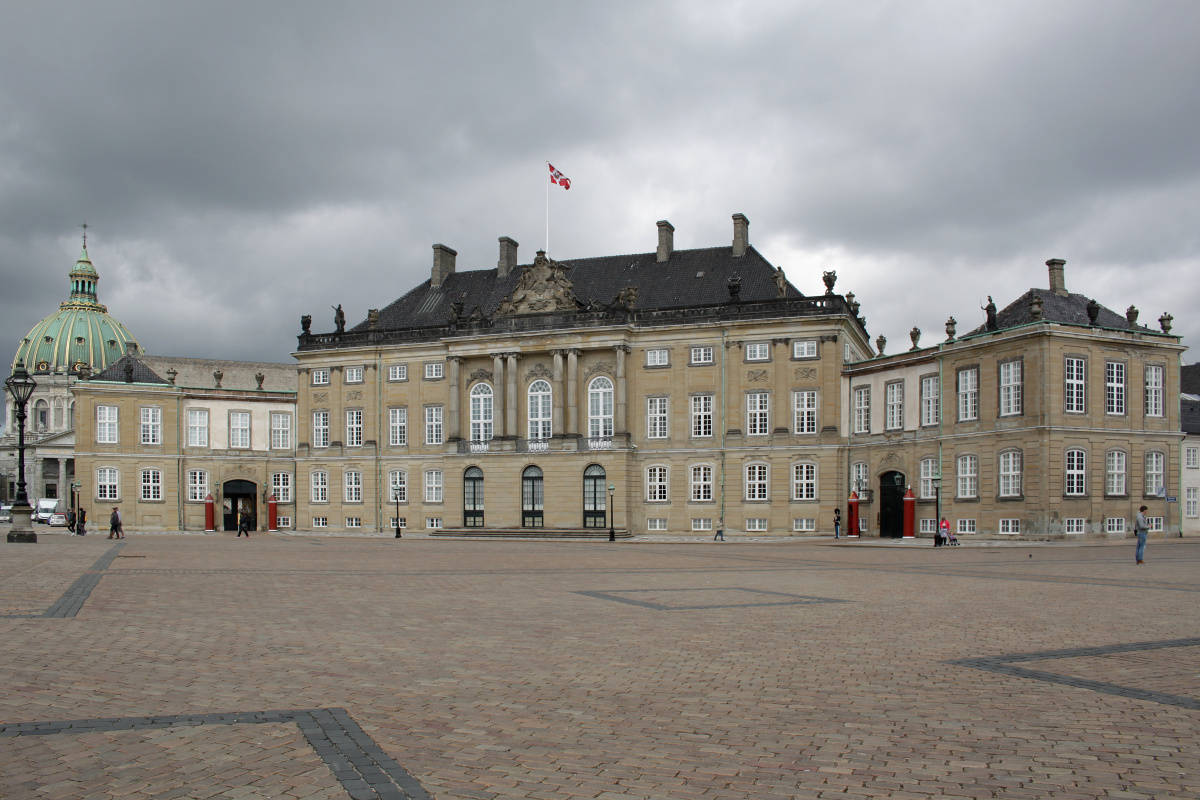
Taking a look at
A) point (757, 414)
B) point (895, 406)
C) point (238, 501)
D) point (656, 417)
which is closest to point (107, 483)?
point (238, 501)

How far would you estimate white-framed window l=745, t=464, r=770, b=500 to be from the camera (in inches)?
2208

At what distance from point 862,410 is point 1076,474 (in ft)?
43.2

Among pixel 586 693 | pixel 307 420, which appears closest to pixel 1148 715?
pixel 586 693

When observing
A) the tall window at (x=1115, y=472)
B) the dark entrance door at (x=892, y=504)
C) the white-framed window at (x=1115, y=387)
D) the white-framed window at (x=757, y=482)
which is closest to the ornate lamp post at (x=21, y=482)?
the white-framed window at (x=757, y=482)

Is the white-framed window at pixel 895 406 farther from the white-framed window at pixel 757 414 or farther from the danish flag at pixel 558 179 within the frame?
the danish flag at pixel 558 179

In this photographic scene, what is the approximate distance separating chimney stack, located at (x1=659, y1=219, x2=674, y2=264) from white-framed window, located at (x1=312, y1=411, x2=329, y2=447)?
82.5 ft

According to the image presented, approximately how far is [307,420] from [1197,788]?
214 ft

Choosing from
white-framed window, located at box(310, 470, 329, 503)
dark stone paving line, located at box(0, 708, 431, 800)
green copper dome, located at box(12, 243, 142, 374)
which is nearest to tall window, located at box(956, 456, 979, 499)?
white-framed window, located at box(310, 470, 329, 503)

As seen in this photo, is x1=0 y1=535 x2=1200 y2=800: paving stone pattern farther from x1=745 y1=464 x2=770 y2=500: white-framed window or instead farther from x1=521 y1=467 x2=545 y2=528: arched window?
x1=521 y1=467 x2=545 y2=528: arched window

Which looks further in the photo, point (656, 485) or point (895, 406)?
point (656, 485)

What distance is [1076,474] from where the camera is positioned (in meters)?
42.8

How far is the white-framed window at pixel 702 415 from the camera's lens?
57625 mm

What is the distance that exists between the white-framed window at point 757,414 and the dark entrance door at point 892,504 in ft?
24.6

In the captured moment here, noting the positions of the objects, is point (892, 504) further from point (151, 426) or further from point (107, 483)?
point (107, 483)
